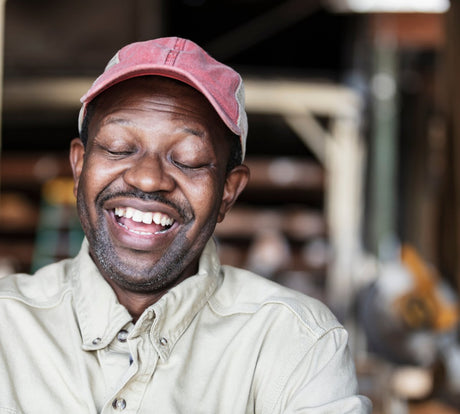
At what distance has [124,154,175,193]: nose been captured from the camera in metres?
1.36

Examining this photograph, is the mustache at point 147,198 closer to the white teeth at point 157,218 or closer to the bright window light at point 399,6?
the white teeth at point 157,218

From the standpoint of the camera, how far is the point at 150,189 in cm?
136

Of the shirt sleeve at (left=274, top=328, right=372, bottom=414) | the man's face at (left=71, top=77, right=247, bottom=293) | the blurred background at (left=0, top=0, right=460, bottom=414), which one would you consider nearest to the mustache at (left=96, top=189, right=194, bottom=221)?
the man's face at (left=71, top=77, right=247, bottom=293)

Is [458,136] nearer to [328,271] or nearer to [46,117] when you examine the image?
[328,271]

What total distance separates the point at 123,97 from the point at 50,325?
488 millimetres

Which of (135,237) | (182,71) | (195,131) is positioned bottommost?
(135,237)

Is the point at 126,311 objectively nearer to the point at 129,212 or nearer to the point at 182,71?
the point at 129,212

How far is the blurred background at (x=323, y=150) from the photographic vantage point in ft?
10.4

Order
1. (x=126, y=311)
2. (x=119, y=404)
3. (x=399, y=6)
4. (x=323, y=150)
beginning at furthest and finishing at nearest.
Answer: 1. (x=323, y=150)
2. (x=399, y=6)
3. (x=126, y=311)
4. (x=119, y=404)

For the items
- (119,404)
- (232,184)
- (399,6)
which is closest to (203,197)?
(232,184)

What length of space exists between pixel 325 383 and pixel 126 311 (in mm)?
415

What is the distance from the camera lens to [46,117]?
254 inches

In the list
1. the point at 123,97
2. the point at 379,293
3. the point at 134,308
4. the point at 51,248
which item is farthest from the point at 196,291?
the point at 51,248

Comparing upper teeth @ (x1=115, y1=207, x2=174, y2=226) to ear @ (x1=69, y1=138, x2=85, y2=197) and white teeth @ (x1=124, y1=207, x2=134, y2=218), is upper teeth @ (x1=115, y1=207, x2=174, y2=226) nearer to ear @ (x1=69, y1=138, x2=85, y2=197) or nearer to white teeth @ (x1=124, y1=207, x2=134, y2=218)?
white teeth @ (x1=124, y1=207, x2=134, y2=218)
